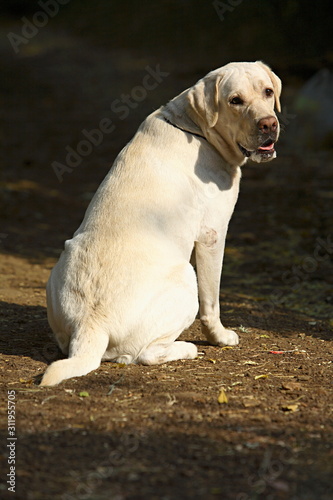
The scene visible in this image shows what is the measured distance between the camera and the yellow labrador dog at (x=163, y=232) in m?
4.48

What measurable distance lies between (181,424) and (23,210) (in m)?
7.52

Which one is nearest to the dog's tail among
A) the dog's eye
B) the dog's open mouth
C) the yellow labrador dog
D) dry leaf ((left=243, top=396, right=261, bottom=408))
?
the yellow labrador dog

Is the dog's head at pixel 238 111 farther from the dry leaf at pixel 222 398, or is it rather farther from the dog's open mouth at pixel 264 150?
the dry leaf at pixel 222 398

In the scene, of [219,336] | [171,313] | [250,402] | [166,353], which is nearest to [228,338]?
[219,336]

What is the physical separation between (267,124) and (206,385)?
1740 mm

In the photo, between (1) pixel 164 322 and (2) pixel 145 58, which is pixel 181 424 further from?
(2) pixel 145 58

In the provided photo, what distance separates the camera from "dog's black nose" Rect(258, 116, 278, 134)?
4805 mm

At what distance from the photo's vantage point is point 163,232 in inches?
187

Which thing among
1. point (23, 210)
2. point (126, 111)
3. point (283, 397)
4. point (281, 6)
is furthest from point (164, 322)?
point (281, 6)

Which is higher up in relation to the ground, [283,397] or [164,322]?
[164,322]

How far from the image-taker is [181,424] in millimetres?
3580

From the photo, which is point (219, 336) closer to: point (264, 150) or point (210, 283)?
point (210, 283)

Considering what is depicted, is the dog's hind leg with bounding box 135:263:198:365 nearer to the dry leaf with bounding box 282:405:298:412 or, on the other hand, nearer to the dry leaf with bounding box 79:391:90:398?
the dry leaf with bounding box 79:391:90:398

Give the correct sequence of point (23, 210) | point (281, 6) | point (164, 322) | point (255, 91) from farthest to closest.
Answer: point (281, 6) < point (23, 210) < point (255, 91) < point (164, 322)
